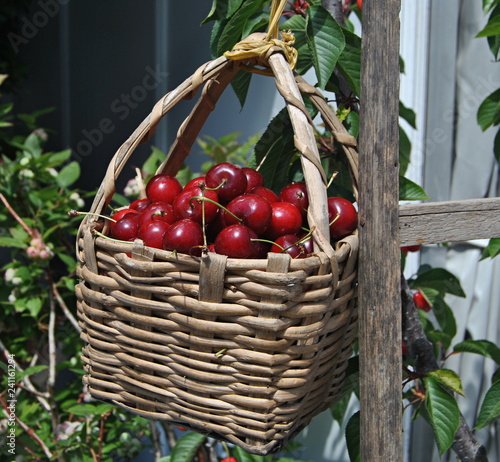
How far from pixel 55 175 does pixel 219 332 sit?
174cm

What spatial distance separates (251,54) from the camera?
914mm

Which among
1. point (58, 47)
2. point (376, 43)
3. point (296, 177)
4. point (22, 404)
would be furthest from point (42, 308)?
point (58, 47)

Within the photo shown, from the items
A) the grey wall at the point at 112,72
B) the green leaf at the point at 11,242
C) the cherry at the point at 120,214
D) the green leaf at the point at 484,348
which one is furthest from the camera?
the grey wall at the point at 112,72

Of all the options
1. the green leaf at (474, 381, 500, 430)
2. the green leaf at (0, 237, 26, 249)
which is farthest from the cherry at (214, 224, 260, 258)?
the green leaf at (0, 237, 26, 249)

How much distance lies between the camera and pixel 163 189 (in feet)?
3.32

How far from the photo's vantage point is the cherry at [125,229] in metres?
0.92

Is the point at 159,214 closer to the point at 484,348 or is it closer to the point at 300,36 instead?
the point at 300,36

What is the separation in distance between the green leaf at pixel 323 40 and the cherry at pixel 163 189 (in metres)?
0.30

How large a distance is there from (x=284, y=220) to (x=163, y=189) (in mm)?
247

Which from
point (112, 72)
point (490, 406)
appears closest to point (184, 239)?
point (490, 406)

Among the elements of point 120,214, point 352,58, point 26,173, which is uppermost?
point 352,58

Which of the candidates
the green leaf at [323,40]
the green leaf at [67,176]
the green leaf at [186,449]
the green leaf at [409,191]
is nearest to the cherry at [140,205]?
the green leaf at [323,40]

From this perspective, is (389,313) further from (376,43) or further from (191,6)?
(191,6)

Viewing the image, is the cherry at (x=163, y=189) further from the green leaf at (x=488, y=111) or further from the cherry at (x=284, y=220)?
the green leaf at (x=488, y=111)
